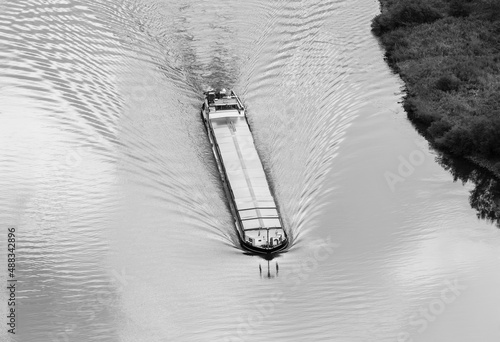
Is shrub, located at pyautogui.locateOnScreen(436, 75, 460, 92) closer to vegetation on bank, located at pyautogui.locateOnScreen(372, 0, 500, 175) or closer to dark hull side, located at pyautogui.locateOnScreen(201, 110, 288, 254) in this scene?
vegetation on bank, located at pyautogui.locateOnScreen(372, 0, 500, 175)

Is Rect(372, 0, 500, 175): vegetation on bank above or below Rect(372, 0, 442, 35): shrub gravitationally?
below

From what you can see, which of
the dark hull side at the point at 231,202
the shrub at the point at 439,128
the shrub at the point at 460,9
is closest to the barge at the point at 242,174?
the dark hull side at the point at 231,202

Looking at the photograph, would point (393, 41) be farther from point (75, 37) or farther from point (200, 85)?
point (75, 37)

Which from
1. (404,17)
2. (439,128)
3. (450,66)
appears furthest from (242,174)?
(404,17)

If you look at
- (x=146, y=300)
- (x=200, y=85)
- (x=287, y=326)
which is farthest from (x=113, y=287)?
(x=200, y=85)

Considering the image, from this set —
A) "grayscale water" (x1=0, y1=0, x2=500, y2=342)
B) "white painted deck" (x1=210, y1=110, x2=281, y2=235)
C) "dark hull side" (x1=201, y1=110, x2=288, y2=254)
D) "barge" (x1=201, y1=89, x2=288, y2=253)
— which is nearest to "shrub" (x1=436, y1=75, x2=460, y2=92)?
"grayscale water" (x1=0, y1=0, x2=500, y2=342)

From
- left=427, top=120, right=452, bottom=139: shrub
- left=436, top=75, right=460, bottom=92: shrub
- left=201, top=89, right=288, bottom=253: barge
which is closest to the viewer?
left=201, top=89, right=288, bottom=253: barge

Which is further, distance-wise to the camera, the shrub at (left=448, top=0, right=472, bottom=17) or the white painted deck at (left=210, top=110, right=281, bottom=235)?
the shrub at (left=448, top=0, right=472, bottom=17)
